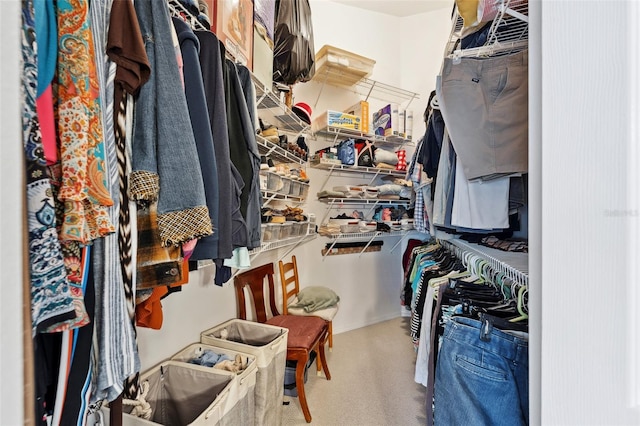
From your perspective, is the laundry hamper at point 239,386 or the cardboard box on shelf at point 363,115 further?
the cardboard box on shelf at point 363,115

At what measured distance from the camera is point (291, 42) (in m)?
1.79

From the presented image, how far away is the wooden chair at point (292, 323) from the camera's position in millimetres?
1701

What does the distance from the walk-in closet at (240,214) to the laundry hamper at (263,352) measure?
0.04ft

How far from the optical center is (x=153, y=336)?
1.25 m

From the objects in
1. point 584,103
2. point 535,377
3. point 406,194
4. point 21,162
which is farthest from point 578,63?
point 406,194

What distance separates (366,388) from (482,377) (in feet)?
5.01

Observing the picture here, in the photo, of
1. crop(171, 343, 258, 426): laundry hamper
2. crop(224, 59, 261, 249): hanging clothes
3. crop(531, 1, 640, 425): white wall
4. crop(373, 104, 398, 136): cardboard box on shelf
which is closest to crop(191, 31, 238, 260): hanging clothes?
crop(224, 59, 261, 249): hanging clothes

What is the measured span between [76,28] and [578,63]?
31.7 inches

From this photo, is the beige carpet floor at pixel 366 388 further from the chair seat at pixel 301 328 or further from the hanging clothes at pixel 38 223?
the hanging clothes at pixel 38 223

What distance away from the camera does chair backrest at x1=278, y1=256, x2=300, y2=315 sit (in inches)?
89.7

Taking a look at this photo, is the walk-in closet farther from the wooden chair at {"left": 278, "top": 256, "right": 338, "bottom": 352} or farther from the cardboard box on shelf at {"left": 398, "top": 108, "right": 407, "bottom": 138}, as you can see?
the cardboard box on shelf at {"left": 398, "top": 108, "right": 407, "bottom": 138}

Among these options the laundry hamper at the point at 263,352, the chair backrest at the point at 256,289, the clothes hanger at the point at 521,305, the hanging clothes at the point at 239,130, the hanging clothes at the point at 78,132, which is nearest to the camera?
the hanging clothes at the point at 78,132

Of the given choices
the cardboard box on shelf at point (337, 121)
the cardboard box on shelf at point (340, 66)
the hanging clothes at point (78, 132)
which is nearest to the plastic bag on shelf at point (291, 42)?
the cardboard box on shelf at point (340, 66)

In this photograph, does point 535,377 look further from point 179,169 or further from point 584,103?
point 179,169
